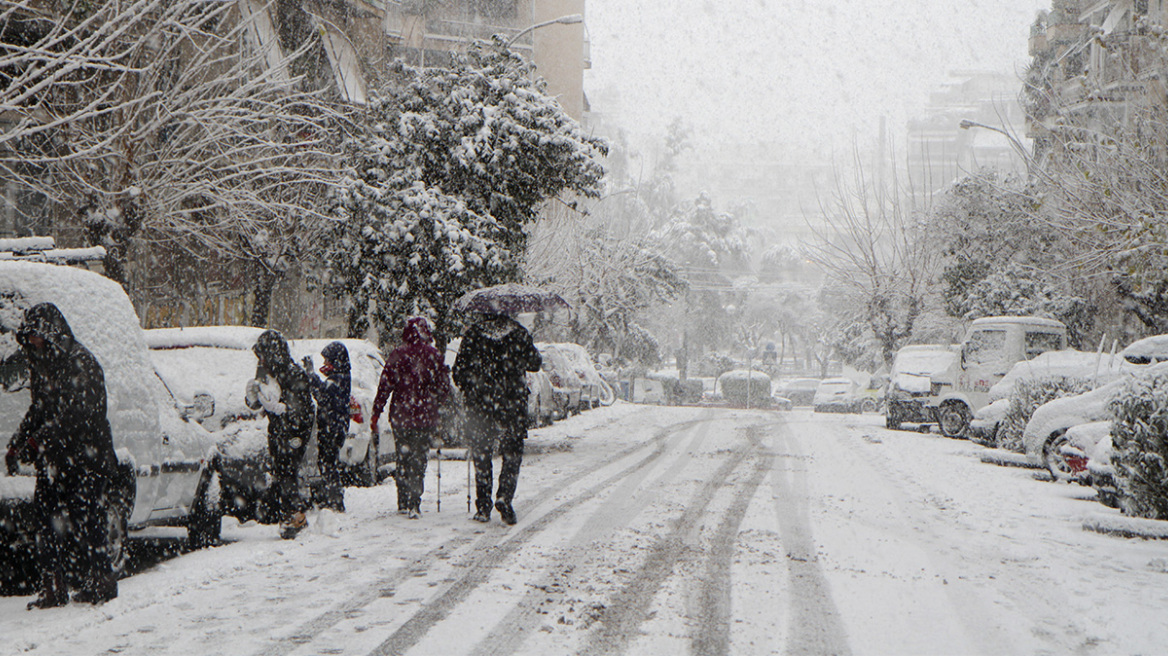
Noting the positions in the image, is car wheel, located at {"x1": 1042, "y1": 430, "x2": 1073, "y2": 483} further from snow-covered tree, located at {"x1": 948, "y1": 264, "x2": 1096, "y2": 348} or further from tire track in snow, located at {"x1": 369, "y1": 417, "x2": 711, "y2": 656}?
snow-covered tree, located at {"x1": 948, "y1": 264, "x2": 1096, "y2": 348}

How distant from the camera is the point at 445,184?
17.7 meters

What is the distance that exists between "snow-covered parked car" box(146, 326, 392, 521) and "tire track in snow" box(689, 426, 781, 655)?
11.1 ft

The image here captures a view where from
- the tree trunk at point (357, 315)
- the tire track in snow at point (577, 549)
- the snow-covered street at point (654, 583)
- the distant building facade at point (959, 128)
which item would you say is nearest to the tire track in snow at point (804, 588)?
the snow-covered street at point (654, 583)

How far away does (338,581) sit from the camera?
21.8ft

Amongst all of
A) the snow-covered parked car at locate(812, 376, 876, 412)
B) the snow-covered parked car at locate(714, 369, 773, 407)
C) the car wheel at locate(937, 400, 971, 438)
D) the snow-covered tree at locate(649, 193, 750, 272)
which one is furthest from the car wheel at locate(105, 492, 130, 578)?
the snow-covered tree at locate(649, 193, 750, 272)

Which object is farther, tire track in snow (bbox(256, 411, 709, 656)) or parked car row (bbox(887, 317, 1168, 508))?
parked car row (bbox(887, 317, 1168, 508))

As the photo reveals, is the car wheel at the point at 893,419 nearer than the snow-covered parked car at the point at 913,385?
No

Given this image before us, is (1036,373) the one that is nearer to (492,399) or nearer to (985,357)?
(985,357)

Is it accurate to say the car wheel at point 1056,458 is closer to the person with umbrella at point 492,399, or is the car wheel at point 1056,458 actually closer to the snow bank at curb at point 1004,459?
the snow bank at curb at point 1004,459

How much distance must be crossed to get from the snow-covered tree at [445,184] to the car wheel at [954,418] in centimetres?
932

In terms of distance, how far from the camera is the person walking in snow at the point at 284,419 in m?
8.28

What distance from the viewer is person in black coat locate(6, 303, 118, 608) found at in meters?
5.86

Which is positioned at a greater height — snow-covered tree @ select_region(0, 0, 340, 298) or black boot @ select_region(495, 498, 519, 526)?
snow-covered tree @ select_region(0, 0, 340, 298)

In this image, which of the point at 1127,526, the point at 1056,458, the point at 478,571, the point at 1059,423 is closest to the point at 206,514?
the point at 478,571
